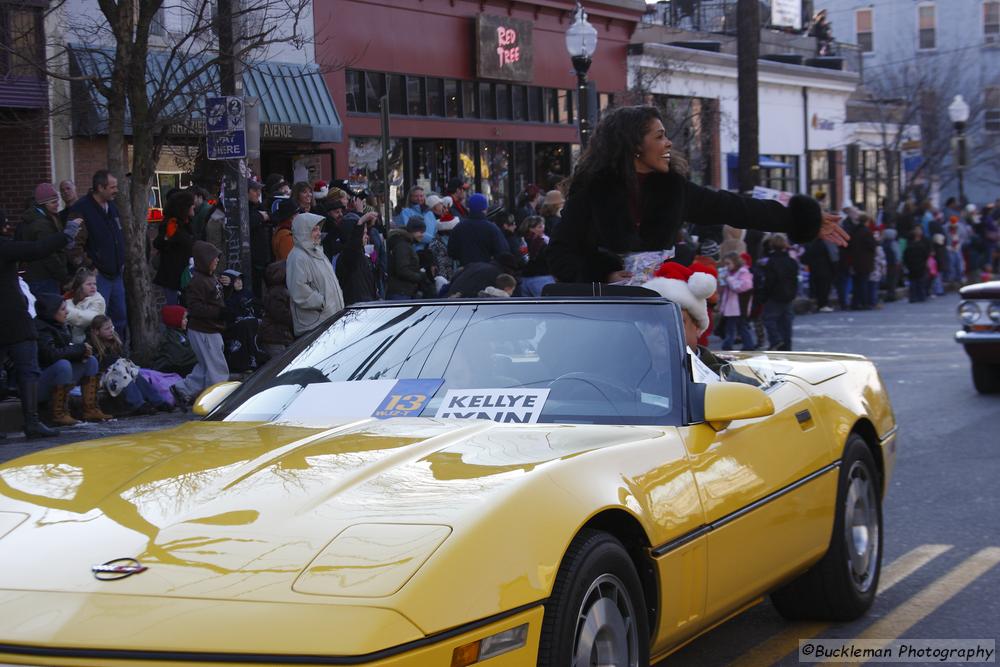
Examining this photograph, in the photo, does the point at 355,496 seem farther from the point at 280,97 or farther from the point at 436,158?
the point at 436,158

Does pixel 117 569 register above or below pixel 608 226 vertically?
below

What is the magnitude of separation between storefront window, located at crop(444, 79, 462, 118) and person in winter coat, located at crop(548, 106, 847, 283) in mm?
19224

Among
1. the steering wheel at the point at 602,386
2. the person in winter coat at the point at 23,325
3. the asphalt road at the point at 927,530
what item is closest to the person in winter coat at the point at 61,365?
the asphalt road at the point at 927,530

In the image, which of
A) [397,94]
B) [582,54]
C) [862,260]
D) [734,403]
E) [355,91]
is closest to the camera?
[734,403]

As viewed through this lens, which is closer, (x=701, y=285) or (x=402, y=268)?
(x=701, y=285)

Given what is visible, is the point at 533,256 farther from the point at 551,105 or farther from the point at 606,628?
the point at 606,628

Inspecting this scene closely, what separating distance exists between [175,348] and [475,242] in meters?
3.97

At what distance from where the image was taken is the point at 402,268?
14703 millimetres

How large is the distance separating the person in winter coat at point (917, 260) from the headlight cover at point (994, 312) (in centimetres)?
1493

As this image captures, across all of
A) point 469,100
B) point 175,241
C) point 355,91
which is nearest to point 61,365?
point 175,241

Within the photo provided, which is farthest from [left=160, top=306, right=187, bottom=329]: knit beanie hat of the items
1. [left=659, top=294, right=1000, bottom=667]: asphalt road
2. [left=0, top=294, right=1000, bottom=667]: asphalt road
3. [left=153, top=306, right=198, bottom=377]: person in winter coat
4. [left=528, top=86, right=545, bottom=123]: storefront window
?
[left=528, top=86, right=545, bottom=123]: storefront window

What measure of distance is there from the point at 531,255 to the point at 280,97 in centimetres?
568

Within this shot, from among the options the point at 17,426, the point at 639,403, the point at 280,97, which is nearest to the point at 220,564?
the point at 639,403

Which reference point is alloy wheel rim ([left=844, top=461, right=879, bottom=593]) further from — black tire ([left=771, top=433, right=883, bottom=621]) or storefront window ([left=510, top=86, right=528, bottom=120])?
storefront window ([left=510, top=86, right=528, bottom=120])
